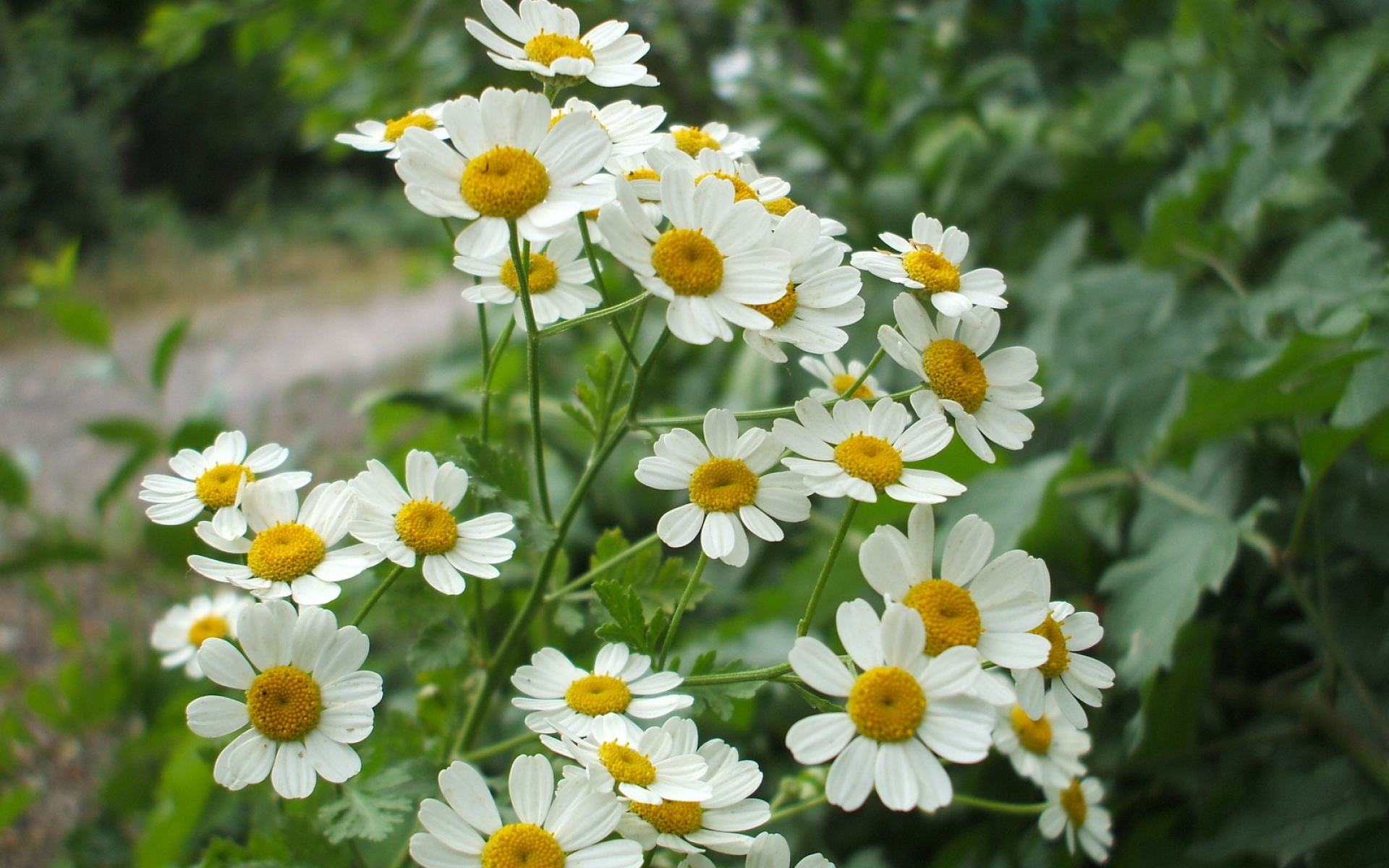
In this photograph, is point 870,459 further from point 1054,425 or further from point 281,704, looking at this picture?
point 1054,425

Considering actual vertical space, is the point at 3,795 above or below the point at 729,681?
below

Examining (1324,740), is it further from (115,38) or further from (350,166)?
(350,166)

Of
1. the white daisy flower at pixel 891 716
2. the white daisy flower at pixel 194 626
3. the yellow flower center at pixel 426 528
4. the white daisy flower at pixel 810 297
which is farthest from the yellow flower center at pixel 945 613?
the white daisy flower at pixel 194 626

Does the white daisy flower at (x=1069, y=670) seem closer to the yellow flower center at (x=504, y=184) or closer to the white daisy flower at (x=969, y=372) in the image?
the white daisy flower at (x=969, y=372)

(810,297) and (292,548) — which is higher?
(810,297)

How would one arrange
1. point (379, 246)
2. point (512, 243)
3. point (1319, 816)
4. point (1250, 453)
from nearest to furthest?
point (512, 243)
point (1319, 816)
point (1250, 453)
point (379, 246)

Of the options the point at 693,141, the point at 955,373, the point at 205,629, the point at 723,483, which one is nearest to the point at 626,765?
the point at 723,483

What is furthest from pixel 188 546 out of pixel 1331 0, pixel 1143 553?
pixel 1331 0
